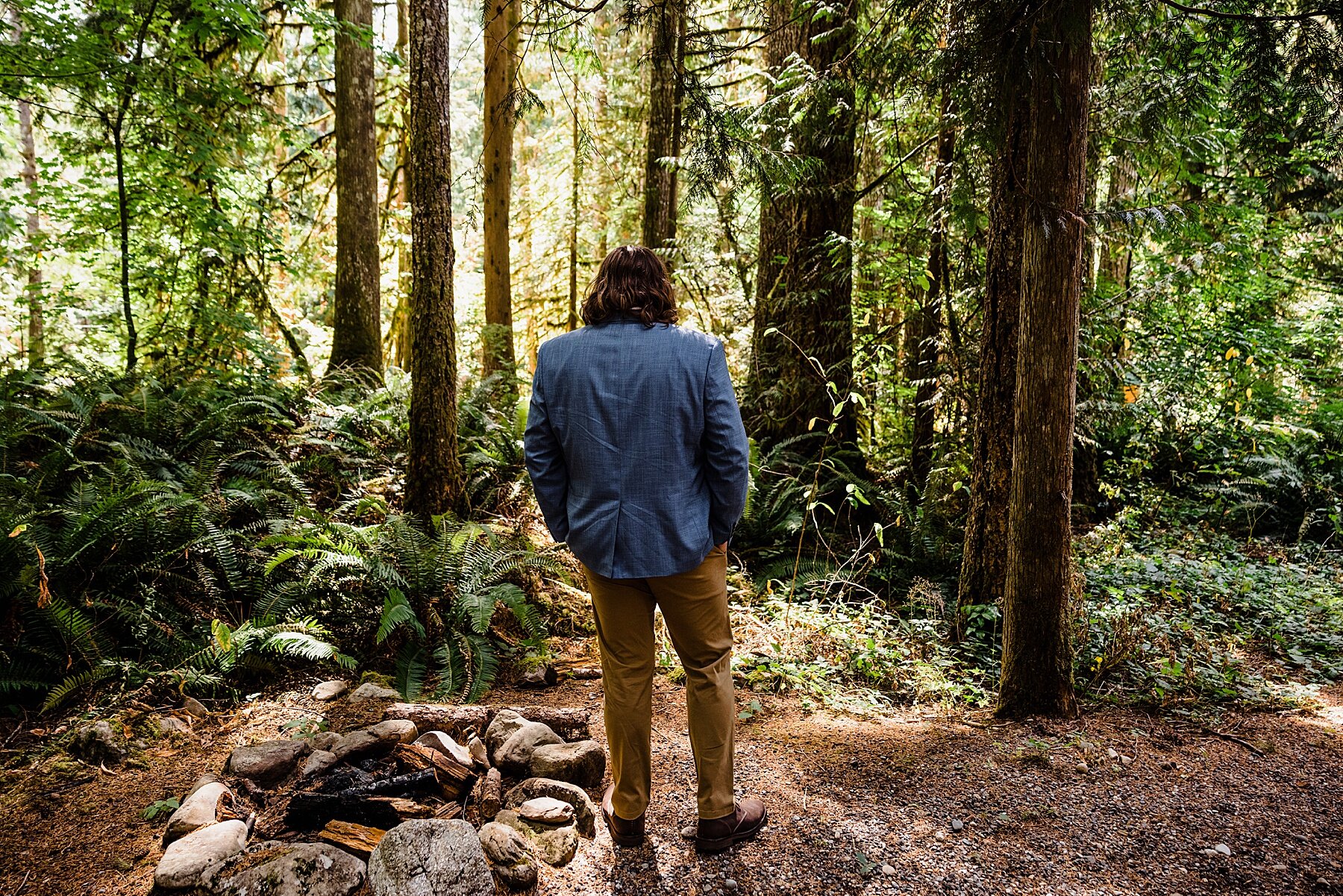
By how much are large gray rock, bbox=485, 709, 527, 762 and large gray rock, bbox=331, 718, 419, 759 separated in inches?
14.6

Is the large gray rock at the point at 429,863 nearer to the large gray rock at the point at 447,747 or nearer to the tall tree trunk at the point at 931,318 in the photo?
the large gray rock at the point at 447,747

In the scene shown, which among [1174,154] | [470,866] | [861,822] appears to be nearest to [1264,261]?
[1174,154]

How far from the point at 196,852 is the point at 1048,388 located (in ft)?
14.7

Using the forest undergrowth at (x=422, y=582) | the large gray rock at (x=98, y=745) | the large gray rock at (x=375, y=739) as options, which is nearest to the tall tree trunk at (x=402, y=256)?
the forest undergrowth at (x=422, y=582)

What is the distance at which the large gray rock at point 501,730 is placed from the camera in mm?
3600

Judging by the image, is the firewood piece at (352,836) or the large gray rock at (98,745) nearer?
the firewood piece at (352,836)

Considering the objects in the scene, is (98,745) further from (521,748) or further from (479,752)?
(521,748)

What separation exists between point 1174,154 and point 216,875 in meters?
7.72

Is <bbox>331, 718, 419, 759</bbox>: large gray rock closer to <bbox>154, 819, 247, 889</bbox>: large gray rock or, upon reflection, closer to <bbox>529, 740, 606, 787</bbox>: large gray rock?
<bbox>154, 819, 247, 889</bbox>: large gray rock

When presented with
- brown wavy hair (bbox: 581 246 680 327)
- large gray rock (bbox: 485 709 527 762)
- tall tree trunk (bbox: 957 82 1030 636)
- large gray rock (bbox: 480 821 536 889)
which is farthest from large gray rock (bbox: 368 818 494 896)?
tall tree trunk (bbox: 957 82 1030 636)

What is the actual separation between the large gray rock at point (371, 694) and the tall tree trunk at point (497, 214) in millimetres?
6150

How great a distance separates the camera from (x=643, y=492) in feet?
8.98

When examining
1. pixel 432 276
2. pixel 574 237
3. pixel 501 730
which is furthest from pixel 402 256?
pixel 501 730

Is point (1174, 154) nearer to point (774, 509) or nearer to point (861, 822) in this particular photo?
point (774, 509)
